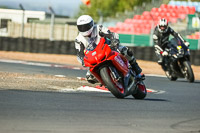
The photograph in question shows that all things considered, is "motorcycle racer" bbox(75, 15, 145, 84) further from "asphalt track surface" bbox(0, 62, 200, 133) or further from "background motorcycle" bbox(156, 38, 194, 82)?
"background motorcycle" bbox(156, 38, 194, 82)

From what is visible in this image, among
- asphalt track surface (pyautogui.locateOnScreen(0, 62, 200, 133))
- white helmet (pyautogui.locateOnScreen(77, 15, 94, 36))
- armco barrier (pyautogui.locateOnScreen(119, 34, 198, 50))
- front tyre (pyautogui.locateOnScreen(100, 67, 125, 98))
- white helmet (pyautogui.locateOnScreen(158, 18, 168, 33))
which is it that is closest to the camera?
asphalt track surface (pyautogui.locateOnScreen(0, 62, 200, 133))

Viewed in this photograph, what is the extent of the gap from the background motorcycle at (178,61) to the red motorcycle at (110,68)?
16.9ft

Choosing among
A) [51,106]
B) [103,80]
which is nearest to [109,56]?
[103,80]

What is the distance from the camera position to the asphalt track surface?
5.17 meters

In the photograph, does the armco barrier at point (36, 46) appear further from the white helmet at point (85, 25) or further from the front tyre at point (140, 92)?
the white helmet at point (85, 25)

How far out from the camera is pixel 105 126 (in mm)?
5375

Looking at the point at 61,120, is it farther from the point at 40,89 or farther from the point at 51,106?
the point at 40,89

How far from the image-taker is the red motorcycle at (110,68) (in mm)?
7676

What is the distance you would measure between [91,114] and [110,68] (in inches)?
68.1

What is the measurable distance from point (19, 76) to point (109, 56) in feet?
14.0

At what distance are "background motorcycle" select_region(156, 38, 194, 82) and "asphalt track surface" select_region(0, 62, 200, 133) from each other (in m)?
4.58

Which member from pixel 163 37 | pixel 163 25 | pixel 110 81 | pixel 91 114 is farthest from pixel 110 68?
pixel 163 37

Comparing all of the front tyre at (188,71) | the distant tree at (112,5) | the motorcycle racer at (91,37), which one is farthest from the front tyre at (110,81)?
the distant tree at (112,5)

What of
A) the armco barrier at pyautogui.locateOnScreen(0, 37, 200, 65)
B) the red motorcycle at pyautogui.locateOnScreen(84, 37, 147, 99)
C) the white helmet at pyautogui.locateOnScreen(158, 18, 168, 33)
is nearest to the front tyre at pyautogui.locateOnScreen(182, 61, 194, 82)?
the white helmet at pyautogui.locateOnScreen(158, 18, 168, 33)
